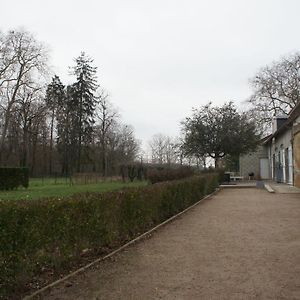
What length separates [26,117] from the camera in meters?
55.0

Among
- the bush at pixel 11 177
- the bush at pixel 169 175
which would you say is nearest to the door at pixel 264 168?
the bush at pixel 169 175

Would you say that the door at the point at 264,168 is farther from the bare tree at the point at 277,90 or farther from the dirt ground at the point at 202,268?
the dirt ground at the point at 202,268

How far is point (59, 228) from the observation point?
6281mm

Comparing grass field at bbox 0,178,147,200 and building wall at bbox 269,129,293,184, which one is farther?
building wall at bbox 269,129,293,184

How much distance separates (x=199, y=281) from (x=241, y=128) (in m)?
34.7

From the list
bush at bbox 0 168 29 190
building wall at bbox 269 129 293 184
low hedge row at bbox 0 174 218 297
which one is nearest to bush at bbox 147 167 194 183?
building wall at bbox 269 129 293 184

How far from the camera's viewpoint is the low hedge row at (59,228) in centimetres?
515

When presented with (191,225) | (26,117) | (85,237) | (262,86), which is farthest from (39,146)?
(85,237)

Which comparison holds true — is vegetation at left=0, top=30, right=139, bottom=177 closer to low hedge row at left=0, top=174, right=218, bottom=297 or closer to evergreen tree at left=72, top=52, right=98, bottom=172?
evergreen tree at left=72, top=52, right=98, bottom=172

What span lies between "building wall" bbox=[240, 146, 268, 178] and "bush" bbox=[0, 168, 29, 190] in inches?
1080

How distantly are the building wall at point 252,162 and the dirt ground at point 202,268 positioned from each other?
130 feet

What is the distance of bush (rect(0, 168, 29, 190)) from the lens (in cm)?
3069

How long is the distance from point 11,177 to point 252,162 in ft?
98.3

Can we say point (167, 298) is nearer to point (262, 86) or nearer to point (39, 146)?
point (262, 86)
